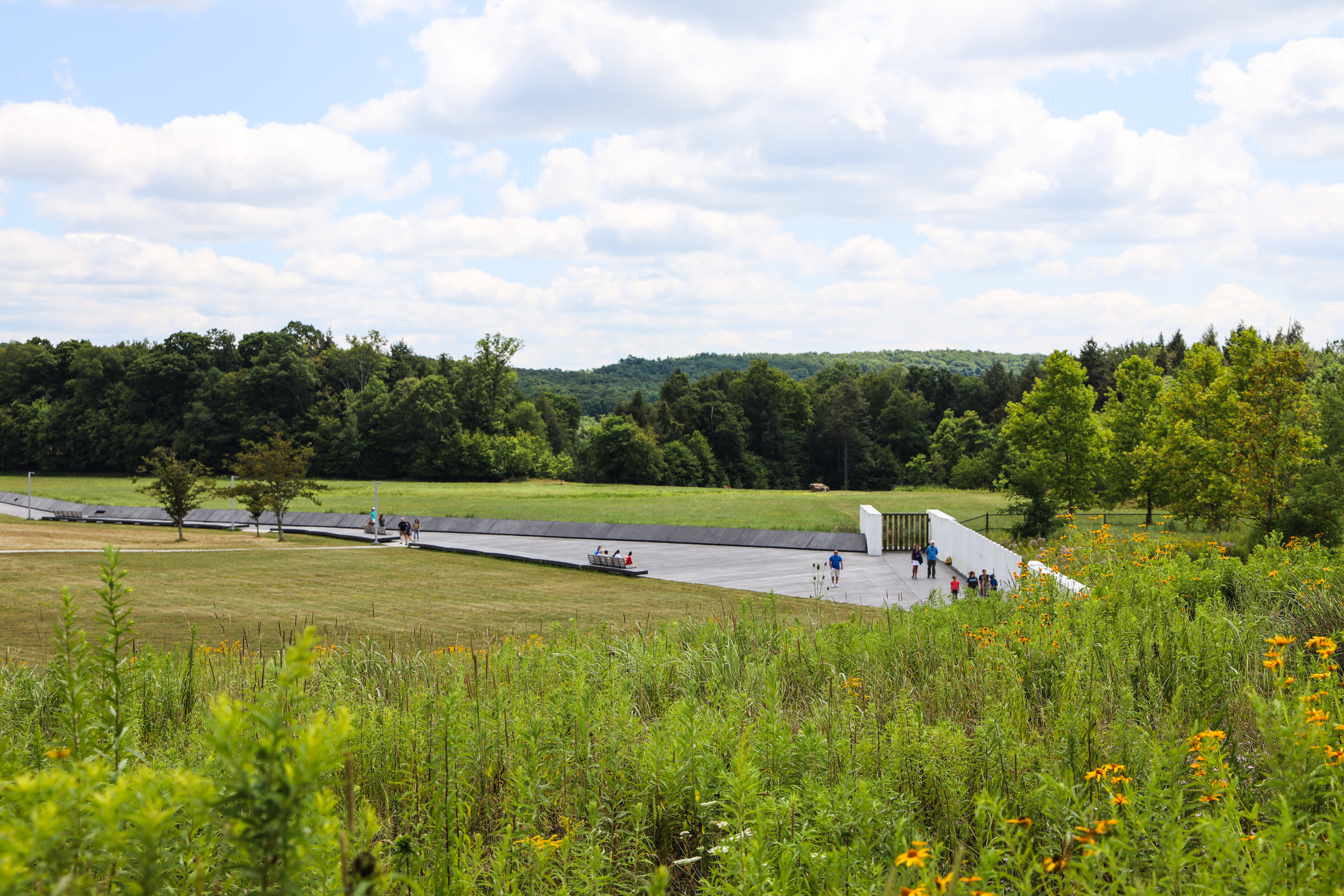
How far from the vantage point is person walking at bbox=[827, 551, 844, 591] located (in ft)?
81.6

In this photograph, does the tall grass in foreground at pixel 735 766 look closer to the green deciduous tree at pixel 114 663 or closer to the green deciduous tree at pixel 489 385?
the green deciduous tree at pixel 114 663

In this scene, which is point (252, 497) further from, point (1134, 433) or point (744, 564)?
point (1134, 433)

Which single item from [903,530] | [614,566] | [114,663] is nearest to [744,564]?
[614,566]

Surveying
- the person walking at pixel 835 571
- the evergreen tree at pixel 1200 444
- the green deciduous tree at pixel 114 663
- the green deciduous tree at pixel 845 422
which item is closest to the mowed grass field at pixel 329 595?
the person walking at pixel 835 571

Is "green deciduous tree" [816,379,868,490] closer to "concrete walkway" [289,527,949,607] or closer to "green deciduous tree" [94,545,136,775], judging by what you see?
"concrete walkway" [289,527,949,607]

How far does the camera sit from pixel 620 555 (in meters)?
30.8

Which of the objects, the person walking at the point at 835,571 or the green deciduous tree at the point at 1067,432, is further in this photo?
the green deciduous tree at the point at 1067,432

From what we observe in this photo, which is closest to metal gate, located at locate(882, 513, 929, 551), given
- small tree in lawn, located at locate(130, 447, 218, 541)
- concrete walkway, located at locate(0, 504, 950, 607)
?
concrete walkway, located at locate(0, 504, 950, 607)

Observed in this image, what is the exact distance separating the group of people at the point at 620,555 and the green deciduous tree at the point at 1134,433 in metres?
18.7

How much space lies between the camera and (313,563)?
2741 cm

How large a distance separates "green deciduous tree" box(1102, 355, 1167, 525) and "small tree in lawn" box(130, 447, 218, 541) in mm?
37618

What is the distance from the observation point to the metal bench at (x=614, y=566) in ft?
90.7

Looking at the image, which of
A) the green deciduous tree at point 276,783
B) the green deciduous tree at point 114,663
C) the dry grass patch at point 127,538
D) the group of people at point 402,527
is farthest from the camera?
the group of people at point 402,527

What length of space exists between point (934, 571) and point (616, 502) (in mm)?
29025
